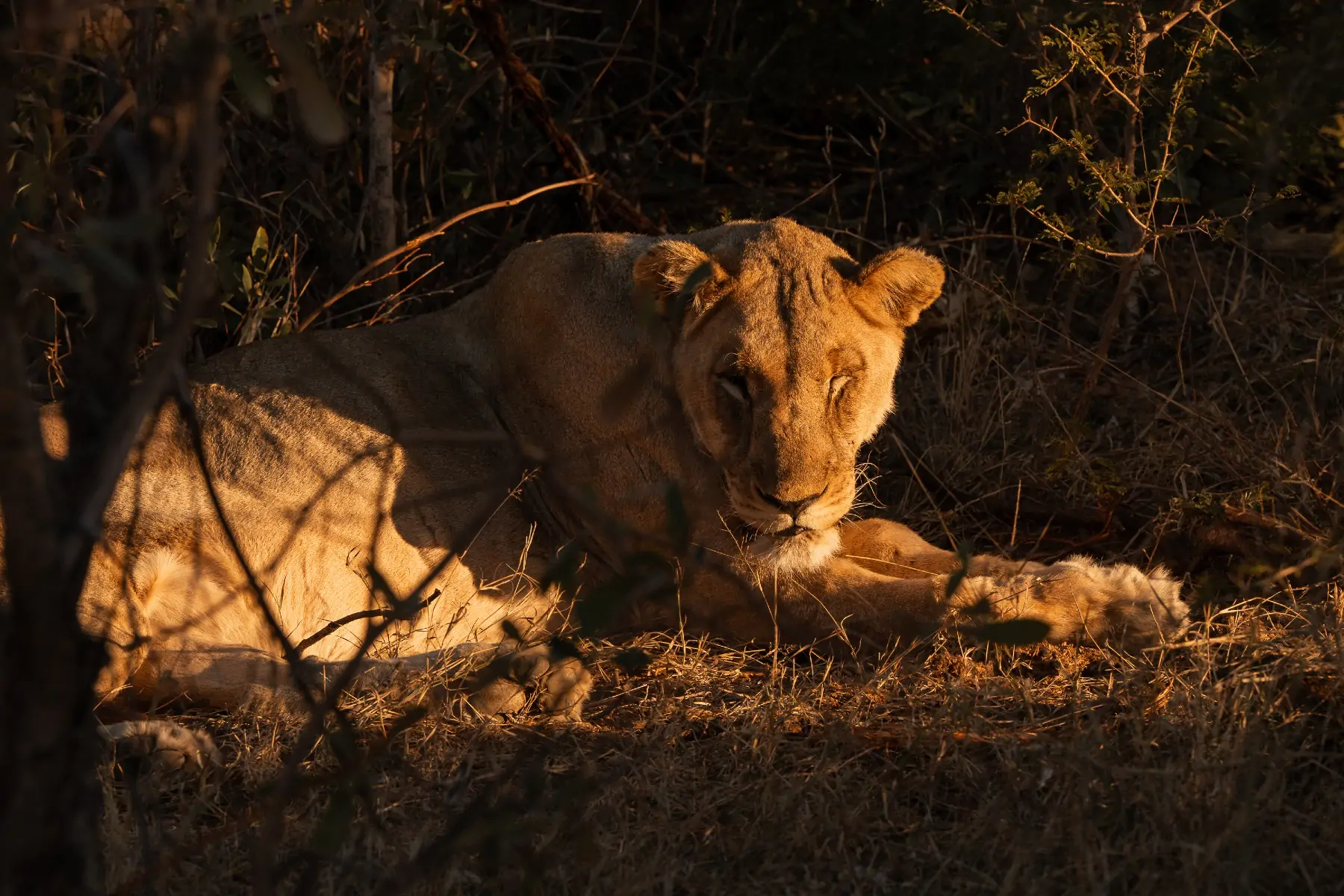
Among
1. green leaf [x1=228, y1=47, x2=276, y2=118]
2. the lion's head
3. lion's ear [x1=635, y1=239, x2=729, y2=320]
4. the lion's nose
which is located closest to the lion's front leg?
the lion's head

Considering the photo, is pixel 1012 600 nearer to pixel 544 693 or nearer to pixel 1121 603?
pixel 1121 603

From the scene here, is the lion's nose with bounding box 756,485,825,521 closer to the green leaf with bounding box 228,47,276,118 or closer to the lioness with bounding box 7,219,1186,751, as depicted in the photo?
the lioness with bounding box 7,219,1186,751

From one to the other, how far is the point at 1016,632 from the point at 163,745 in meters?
2.04

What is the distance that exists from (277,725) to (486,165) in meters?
3.54

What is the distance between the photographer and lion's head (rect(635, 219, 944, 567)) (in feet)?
12.3

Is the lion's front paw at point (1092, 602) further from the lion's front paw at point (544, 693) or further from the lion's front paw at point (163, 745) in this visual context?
the lion's front paw at point (163, 745)

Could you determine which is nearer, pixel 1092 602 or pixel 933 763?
pixel 933 763

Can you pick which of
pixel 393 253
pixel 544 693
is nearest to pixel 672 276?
pixel 544 693

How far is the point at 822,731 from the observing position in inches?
131

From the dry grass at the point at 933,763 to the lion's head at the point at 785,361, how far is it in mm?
420

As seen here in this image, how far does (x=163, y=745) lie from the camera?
3.28 metres

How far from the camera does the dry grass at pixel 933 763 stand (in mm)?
2662

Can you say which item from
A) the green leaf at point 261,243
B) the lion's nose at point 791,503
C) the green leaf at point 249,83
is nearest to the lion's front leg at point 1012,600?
the lion's nose at point 791,503

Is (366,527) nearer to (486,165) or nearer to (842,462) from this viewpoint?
(842,462)
